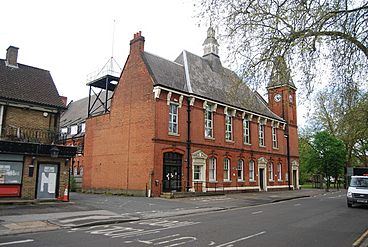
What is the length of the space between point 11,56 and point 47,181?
941 cm

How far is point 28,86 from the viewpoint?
73.7ft

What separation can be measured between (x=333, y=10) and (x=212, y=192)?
21.3m

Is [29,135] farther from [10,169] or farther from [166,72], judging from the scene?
[166,72]

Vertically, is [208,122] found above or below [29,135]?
above

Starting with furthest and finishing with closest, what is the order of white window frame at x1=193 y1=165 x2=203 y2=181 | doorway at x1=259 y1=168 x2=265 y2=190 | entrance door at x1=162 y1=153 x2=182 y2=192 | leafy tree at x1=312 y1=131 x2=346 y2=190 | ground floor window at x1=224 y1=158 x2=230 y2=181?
leafy tree at x1=312 y1=131 x2=346 y2=190 < doorway at x1=259 y1=168 x2=265 y2=190 < ground floor window at x1=224 y1=158 x2=230 y2=181 < white window frame at x1=193 y1=165 x2=203 y2=181 < entrance door at x1=162 y1=153 x2=182 y2=192

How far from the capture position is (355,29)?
986cm

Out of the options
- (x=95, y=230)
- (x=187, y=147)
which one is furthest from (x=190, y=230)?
(x=187, y=147)

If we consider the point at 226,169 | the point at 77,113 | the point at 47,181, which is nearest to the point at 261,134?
the point at 226,169

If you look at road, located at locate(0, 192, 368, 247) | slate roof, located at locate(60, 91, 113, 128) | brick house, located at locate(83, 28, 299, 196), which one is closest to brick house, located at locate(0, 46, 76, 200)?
brick house, located at locate(83, 28, 299, 196)

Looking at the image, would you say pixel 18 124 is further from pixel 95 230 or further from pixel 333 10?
pixel 333 10

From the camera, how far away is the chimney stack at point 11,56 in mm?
23250

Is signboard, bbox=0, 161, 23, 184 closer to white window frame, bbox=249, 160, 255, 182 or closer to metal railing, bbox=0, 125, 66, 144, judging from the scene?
metal railing, bbox=0, 125, 66, 144

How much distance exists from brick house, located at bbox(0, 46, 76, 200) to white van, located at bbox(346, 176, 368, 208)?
17.5 m

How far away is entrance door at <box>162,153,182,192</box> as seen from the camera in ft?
86.4
